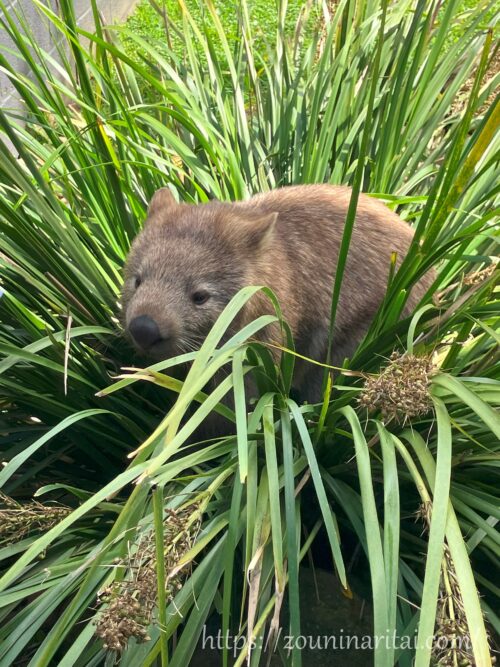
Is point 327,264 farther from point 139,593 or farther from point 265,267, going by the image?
point 139,593

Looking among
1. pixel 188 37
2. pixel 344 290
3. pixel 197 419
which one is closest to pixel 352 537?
pixel 344 290

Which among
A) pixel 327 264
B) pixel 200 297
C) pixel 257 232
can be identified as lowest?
pixel 327 264

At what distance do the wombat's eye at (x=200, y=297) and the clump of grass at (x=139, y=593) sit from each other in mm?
1128

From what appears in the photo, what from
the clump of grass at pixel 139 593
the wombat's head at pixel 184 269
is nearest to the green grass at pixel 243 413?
the clump of grass at pixel 139 593

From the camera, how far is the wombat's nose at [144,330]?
108 inches

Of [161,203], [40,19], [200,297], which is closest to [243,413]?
[200,297]

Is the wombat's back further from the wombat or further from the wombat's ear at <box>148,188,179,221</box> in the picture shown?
the wombat's ear at <box>148,188,179,221</box>

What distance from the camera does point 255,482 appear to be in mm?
2270

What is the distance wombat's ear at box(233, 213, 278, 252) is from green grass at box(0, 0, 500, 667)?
0.25 metres

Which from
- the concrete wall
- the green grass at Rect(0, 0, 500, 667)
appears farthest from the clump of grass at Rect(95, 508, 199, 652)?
the concrete wall

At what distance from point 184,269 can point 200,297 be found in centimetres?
11

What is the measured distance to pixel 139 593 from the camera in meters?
1.68

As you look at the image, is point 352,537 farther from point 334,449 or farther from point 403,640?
point 403,640

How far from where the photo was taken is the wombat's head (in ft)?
9.18
